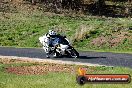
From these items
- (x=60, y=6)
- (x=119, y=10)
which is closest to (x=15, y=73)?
(x=60, y=6)

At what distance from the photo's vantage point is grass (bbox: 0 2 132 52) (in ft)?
123

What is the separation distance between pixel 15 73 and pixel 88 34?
64.2 ft

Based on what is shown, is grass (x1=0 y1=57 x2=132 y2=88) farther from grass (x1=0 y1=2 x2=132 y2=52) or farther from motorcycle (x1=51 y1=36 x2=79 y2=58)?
grass (x1=0 y1=2 x2=132 y2=52)

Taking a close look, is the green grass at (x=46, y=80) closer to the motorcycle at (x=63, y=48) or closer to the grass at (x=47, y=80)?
the grass at (x=47, y=80)

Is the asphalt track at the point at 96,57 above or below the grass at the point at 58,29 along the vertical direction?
above

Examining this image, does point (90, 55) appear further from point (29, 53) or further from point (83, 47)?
point (83, 47)

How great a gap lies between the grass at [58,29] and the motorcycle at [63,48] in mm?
8149

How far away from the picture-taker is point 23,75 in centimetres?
2028

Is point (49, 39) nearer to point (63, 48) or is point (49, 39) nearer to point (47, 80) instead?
point (63, 48)

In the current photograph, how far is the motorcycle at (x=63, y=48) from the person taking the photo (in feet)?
90.2

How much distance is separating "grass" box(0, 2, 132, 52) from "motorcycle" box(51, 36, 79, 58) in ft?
26.7

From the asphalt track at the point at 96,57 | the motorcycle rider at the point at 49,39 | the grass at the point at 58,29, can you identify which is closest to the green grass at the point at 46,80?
the asphalt track at the point at 96,57

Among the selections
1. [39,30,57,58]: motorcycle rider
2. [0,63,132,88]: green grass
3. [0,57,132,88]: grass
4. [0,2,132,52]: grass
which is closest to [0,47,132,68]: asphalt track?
[39,30,57,58]: motorcycle rider

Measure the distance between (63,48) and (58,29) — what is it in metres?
15.1
